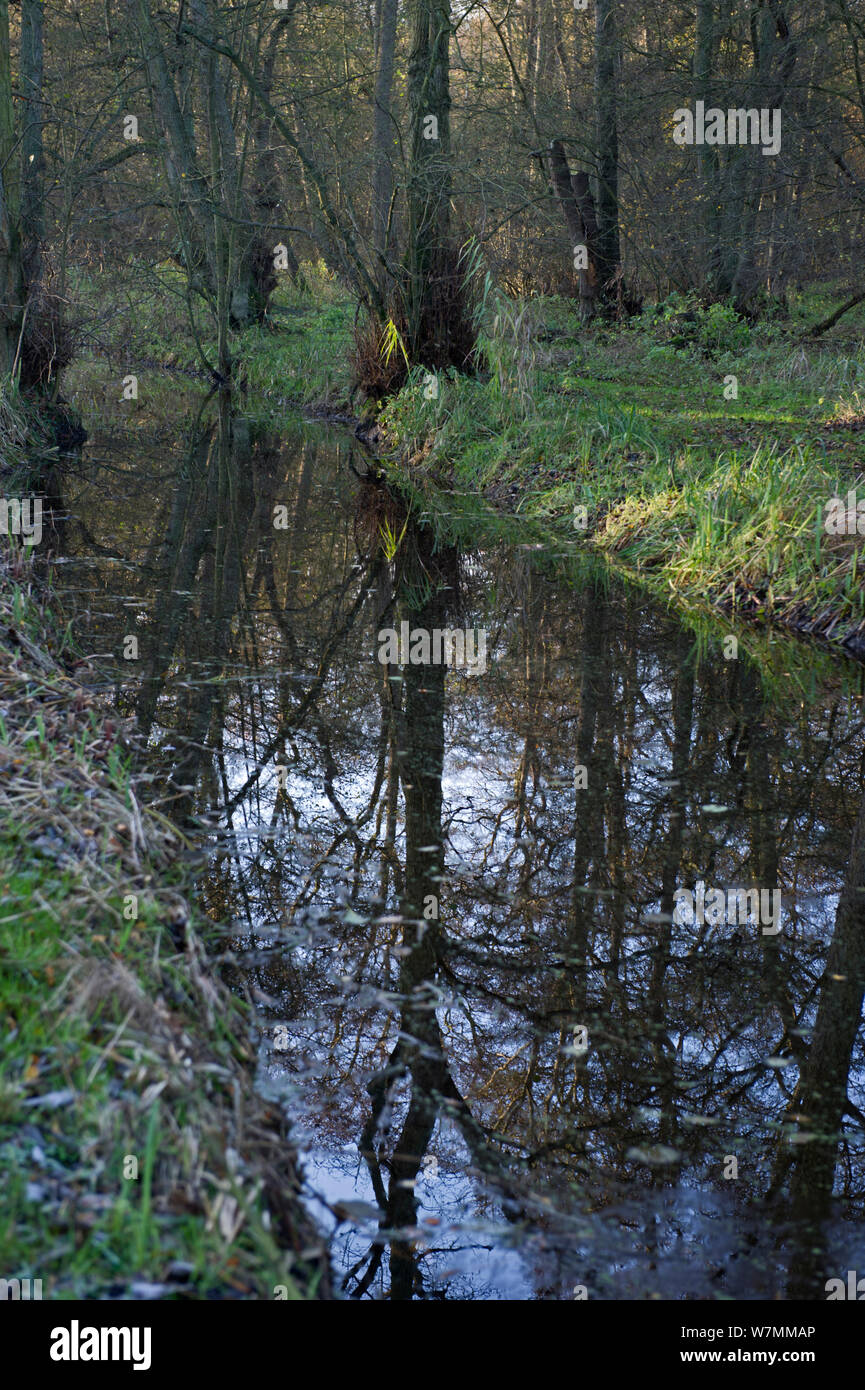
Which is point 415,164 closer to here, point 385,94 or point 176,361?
point 385,94

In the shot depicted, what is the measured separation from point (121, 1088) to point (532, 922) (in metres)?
1.81

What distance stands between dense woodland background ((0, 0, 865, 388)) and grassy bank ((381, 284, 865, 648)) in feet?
4.82

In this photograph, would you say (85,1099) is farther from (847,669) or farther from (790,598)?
(790,598)

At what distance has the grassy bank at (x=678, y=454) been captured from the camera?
7324 millimetres

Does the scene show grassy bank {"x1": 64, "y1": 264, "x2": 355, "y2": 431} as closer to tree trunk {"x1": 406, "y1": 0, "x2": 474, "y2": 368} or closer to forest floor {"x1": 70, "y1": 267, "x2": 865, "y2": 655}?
forest floor {"x1": 70, "y1": 267, "x2": 865, "y2": 655}

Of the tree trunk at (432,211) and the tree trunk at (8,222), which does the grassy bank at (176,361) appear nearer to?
the tree trunk at (8,222)

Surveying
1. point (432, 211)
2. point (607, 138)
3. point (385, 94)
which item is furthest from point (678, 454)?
point (607, 138)

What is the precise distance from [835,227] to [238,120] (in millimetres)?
13390

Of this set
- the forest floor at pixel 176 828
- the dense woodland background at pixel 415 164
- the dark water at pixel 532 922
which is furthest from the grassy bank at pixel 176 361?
the dark water at pixel 532 922

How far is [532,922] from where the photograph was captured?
3863 mm

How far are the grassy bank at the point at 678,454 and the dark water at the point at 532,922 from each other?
61cm

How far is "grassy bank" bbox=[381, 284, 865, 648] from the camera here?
7.32 metres
